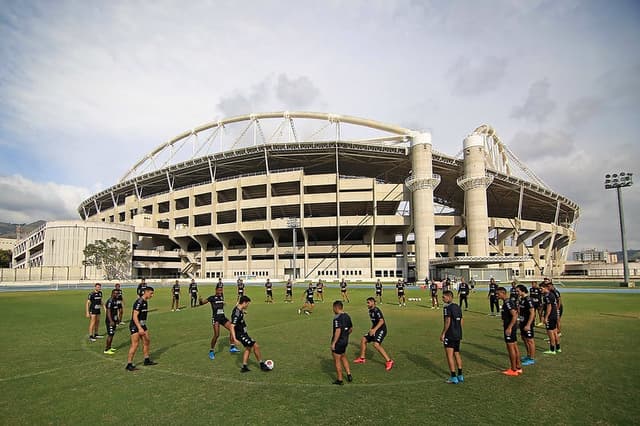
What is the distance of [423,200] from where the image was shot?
68562 millimetres

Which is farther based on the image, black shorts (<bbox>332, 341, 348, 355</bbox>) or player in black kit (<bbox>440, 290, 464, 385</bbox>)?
player in black kit (<bbox>440, 290, 464, 385</bbox>)

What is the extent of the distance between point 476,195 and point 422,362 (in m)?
64.4

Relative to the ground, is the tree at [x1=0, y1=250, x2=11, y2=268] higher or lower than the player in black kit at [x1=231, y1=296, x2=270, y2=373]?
higher

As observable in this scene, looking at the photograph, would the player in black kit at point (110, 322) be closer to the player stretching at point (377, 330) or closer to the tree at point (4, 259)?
the player stretching at point (377, 330)

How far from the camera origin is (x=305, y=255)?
7506cm

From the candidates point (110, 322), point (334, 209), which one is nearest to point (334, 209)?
point (334, 209)

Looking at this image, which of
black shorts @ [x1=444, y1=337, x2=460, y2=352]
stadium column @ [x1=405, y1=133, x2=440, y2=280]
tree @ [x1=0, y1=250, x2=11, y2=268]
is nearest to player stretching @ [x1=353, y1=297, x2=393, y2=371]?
black shorts @ [x1=444, y1=337, x2=460, y2=352]

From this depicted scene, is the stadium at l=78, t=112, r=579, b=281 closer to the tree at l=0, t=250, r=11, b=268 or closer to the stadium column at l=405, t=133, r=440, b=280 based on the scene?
the stadium column at l=405, t=133, r=440, b=280

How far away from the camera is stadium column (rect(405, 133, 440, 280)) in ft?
222

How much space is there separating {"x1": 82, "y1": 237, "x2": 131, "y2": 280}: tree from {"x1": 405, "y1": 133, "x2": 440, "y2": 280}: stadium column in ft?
188

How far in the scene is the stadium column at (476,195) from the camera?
228ft

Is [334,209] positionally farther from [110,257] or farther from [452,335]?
[452,335]

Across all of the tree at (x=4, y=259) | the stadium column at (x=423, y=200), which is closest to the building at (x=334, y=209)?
the stadium column at (x=423, y=200)

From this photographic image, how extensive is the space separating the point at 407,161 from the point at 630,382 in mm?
68027
